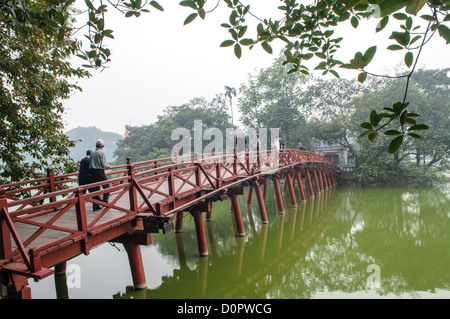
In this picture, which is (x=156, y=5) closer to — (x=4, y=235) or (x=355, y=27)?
(x=355, y=27)

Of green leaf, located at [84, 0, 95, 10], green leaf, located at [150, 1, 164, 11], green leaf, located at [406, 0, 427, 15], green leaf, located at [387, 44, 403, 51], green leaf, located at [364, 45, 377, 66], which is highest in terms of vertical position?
green leaf, located at [84, 0, 95, 10]

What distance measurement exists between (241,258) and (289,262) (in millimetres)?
1457

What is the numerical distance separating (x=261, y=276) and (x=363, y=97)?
2236cm

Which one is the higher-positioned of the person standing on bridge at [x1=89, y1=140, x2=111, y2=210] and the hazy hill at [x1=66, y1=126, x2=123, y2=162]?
the hazy hill at [x1=66, y1=126, x2=123, y2=162]

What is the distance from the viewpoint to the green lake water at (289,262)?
6.96 metres

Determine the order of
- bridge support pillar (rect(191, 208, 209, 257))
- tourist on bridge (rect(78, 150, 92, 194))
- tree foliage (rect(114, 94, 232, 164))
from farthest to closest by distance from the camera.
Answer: tree foliage (rect(114, 94, 232, 164)) → bridge support pillar (rect(191, 208, 209, 257)) → tourist on bridge (rect(78, 150, 92, 194))

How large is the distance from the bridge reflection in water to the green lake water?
0.03 meters

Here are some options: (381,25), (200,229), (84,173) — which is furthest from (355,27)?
(200,229)

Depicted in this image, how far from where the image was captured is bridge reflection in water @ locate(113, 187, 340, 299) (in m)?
7.01

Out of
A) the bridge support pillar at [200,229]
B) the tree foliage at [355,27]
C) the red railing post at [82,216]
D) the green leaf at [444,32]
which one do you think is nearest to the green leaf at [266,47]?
the tree foliage at [355,27]

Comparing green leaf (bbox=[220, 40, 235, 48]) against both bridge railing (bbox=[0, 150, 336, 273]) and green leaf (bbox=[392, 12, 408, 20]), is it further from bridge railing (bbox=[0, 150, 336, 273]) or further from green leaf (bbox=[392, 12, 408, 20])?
bridge railing (bbox=[0, 150, 336, 273])

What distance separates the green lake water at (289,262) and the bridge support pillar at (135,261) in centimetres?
20

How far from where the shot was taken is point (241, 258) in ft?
30.0

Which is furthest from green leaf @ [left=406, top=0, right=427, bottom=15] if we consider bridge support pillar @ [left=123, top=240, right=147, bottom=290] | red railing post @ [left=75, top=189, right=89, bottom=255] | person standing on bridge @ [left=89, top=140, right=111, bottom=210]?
bridge support pillar @ [left=123, top=240, right=147, bottom=290]
